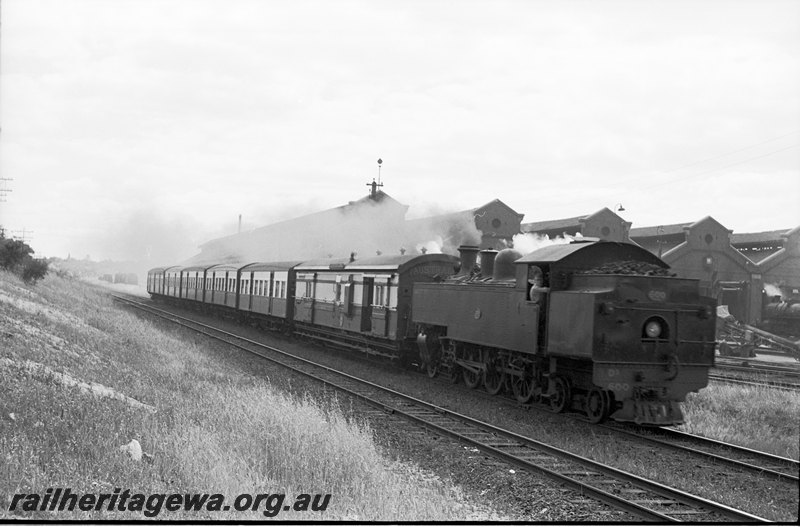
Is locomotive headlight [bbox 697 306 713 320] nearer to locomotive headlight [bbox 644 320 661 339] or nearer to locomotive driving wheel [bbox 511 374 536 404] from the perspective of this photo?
locomotive headlight [bbox 644 320 661 339]

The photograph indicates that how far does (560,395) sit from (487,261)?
4.09 meters

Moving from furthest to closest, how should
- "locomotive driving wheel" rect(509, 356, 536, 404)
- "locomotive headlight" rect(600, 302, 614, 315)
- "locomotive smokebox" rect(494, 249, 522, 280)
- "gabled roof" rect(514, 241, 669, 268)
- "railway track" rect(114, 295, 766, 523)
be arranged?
"locomotive smokebox" rect(494, 249, 522, 280) < "locomotive driving wheel" rect(509, 356, 536, 404) < "gabled roof" rect(514, 241, 669, 268) < "locomotive headlight" rect(600, 302, 614, 315) < "railway track" rect(114, 295, 766, 523)

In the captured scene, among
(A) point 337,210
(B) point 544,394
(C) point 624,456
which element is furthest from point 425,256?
(A) point 337,210

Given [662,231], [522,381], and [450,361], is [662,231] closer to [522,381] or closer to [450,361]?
[522,381]

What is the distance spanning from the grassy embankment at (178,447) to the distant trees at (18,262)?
19583 millimetres

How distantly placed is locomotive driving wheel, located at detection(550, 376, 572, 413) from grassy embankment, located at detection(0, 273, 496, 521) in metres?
3.66

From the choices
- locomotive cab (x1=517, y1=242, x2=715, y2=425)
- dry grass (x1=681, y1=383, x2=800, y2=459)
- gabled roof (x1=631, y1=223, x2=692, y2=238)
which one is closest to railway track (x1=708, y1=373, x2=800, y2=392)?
dry grass (x1=681, y1=383, x2=800, y2=459)

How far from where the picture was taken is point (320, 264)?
84.9 feet

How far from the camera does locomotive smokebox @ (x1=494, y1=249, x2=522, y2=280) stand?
1468cm

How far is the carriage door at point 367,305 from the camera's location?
21.3 metres

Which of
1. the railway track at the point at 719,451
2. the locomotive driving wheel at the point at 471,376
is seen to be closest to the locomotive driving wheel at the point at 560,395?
the railway track at the point at 719,451

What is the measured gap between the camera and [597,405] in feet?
39.9

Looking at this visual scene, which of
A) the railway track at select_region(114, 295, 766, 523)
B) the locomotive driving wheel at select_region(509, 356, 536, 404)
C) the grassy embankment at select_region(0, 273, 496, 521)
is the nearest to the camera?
the grassy embankment at select_region(0, 273, 496, 521)

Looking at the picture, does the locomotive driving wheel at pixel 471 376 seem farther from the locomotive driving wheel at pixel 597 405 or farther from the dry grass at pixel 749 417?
the dry grass at pixel 749 417
